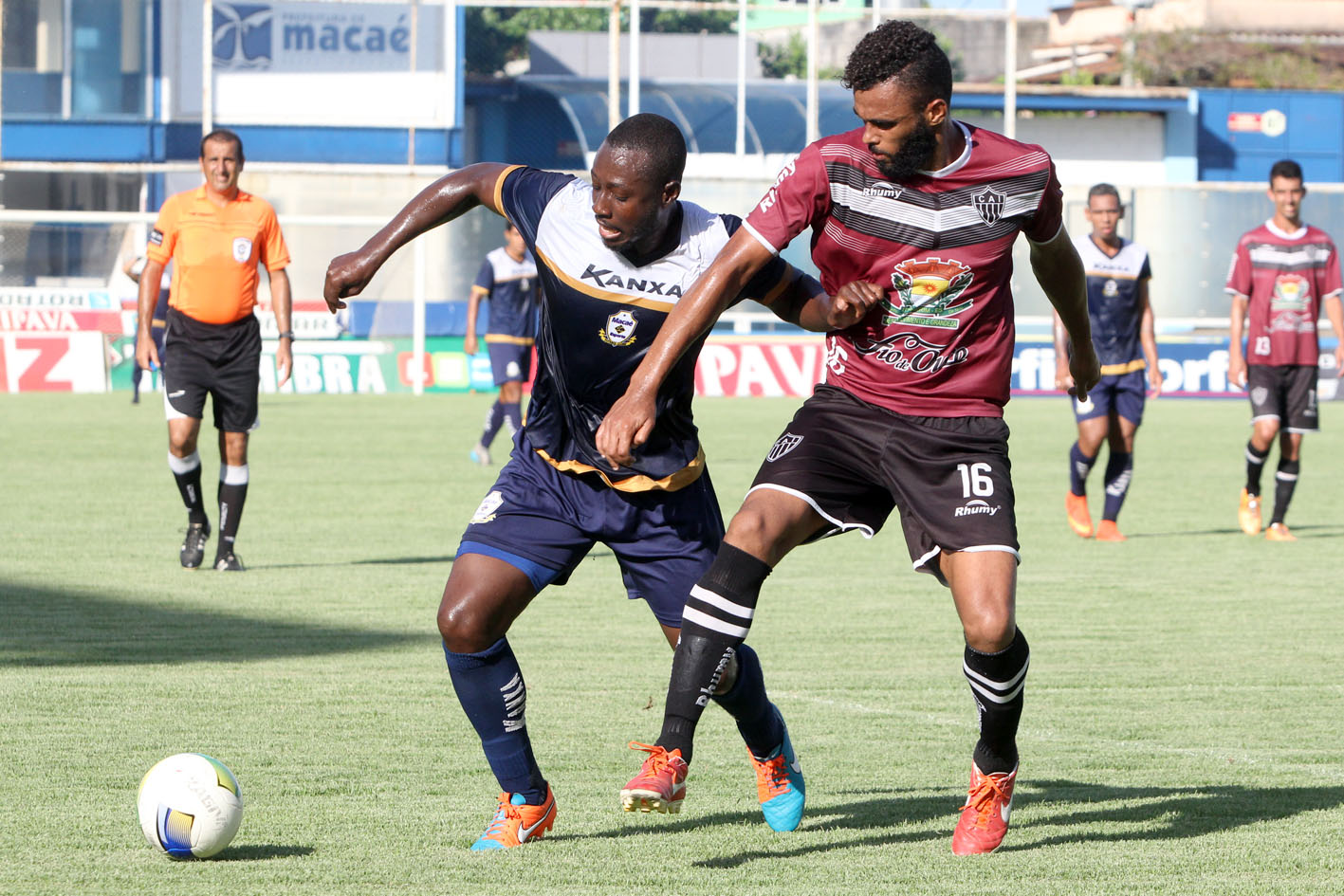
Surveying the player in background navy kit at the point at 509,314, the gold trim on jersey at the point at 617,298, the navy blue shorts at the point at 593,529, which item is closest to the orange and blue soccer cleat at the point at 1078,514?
the player in background navy kit at the point at 509,314

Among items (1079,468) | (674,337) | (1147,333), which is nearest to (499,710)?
(674,337)

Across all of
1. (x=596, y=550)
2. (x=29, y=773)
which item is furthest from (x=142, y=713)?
(x=596, y=550)

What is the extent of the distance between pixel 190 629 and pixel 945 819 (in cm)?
437

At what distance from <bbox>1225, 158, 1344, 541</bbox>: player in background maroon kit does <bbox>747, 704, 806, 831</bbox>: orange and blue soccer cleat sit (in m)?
8.41

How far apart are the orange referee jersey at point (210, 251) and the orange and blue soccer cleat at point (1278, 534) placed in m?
7.02

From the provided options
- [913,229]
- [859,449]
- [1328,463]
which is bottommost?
[1328,463]

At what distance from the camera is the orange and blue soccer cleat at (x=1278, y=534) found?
41.9 ft

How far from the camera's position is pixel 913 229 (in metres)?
4.73

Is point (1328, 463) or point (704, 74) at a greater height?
point (704, 74)

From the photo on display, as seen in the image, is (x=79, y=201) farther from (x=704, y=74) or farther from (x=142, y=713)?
(x=142, y=713)

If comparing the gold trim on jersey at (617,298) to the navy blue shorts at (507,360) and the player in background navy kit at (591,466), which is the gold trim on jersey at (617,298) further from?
the navy blue shorts at (507,360)

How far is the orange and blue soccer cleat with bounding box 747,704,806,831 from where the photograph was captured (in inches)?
197

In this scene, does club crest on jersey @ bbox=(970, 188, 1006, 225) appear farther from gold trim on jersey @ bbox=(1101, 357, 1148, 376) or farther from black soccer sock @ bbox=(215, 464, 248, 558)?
gold trim on jersey @ bbox=(1101, 357, 1148, 376)

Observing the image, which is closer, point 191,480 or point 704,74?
point 191,480
